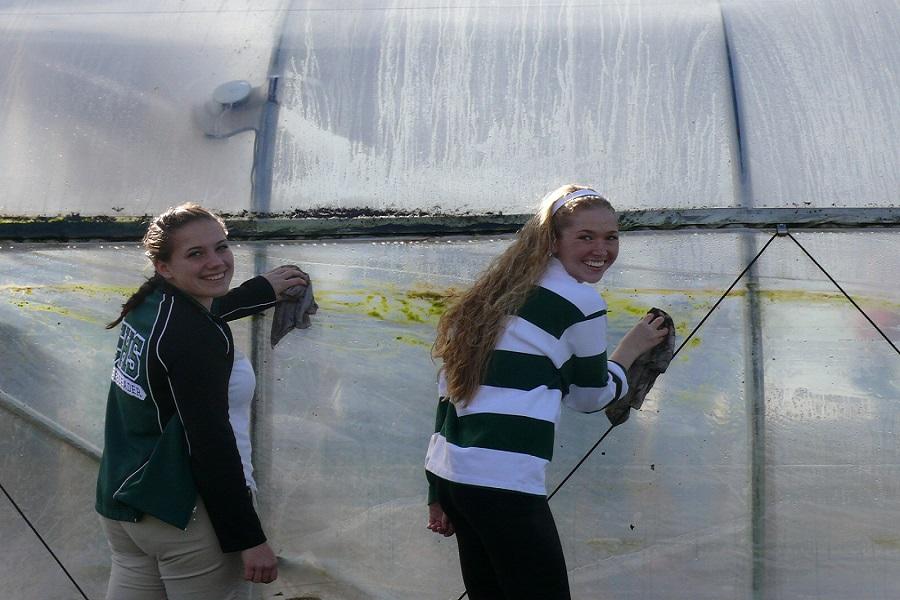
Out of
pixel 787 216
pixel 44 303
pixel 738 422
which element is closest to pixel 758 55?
pixel 787 216

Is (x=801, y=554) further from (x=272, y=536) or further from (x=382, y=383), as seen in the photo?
(x=272, y=536)

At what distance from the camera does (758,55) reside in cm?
322

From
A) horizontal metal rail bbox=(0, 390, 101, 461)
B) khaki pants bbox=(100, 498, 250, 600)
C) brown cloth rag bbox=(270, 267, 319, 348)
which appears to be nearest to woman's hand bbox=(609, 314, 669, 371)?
brown cloth rag bbox=(270, 267, 319, 348)

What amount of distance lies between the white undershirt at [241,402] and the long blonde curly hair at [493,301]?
0.48 m

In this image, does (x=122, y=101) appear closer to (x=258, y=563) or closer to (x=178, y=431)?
(x=178, y=431)

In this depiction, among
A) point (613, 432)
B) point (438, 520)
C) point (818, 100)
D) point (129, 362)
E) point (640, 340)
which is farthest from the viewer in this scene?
point (818, 100)

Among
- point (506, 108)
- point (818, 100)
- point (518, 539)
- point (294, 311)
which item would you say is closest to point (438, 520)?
point (518, 539)

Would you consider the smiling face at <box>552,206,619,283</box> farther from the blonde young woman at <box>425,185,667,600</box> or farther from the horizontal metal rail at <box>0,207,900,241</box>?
the horizontal metal rail at <box>0,207,900,241</box>

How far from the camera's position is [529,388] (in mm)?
2291

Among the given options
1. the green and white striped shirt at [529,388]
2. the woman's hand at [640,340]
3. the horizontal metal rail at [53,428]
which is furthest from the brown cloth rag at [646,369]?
the horizontal metal rail at [53,428]

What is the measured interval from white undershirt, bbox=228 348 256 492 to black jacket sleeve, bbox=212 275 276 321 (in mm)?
361

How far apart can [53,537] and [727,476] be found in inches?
81.0

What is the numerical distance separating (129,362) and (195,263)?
0.91 feet

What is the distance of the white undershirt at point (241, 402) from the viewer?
2.43m
